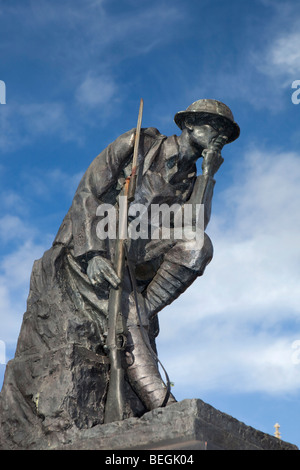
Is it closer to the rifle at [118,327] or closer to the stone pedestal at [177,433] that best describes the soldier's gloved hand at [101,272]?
the rifle at [118,327]

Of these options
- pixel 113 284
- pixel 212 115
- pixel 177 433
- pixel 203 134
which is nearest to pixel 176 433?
pixel 177 433

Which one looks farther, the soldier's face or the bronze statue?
the soldier's face

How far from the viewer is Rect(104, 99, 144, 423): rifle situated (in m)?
6.84

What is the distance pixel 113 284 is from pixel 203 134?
5.63ft

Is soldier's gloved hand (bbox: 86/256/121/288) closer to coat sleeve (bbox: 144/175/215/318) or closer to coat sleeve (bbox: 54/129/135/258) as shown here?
coat sleeve (bbox: 54/129/135/258)

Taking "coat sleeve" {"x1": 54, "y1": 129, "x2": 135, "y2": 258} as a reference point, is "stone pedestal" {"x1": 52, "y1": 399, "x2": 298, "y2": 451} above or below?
below

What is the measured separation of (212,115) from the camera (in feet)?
25.0

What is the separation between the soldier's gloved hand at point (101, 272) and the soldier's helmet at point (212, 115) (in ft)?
5.39

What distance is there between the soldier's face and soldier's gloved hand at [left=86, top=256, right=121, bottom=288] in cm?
148

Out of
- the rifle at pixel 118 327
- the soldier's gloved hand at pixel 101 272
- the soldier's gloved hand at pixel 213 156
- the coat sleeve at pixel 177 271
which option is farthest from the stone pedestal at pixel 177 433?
the soldier's gloved hand at pixel 213 156

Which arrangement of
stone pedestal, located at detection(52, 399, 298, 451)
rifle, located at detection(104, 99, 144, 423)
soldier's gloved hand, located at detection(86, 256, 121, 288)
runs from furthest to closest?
soldier's gloved hand, located at detection(86, 256, 121, 288), rifle, located at detection(104, 99, 144, 423), stone pedestal, located at detection(52, 399, 298, 451)

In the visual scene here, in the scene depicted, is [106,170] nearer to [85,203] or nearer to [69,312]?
[85,203]

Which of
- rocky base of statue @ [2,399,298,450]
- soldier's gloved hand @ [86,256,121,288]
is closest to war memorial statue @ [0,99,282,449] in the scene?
soldier's gloved hand @ [86,256,121,288]
